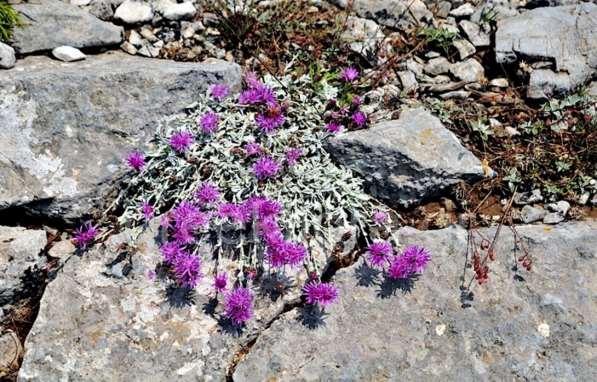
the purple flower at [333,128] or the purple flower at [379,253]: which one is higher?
the purple flower at [333,128]

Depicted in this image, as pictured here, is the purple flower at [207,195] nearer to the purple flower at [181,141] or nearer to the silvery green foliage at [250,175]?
the silvery green foliage at [250,175]

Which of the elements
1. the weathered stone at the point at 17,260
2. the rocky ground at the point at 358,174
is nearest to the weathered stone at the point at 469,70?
the rocky ground at the point at 358,174

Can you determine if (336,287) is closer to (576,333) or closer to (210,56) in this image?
(576,333)

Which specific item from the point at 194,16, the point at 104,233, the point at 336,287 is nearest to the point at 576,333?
the point at 336,287

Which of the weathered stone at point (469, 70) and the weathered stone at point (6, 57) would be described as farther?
the weathered stone at point (469, 70)

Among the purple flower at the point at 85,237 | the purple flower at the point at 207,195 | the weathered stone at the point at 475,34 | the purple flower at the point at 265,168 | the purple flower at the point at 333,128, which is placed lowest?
the purple flower at the point at 85,237

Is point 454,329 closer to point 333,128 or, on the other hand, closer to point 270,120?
point 333,128

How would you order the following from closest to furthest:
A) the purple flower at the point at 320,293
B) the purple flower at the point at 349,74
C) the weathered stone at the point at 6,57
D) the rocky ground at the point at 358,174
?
1. the rocky ground at the point at 358,174
2. the purple flower at the point at 320,293
3. the weathered stone at the point at 6,57
4. the purple flower at the point at 349,74

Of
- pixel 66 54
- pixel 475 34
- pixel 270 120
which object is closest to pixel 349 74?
pixel 270 120
